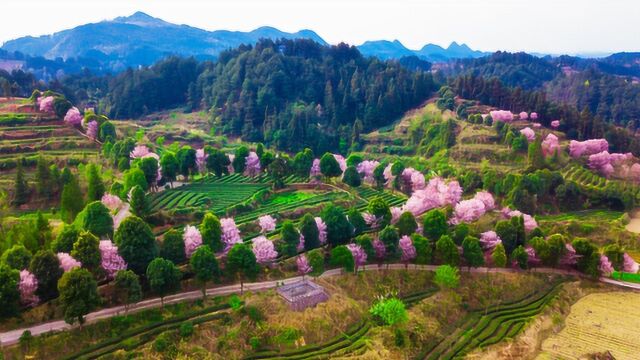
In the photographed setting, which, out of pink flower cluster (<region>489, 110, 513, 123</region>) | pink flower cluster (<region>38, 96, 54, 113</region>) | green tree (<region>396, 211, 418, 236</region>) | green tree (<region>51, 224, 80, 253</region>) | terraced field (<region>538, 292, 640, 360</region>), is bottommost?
terraced field (<region>538, 292, 640, 360</region>)

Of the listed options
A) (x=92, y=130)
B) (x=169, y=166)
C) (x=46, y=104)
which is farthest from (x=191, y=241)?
(x=46, y=104)

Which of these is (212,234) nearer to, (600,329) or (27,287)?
(27,287)

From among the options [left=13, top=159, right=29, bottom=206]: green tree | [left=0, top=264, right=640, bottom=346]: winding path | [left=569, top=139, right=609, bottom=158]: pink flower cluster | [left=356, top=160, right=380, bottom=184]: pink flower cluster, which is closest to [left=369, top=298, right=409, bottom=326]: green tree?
[left=0, top=264, right=640, bottom=346]: winding path

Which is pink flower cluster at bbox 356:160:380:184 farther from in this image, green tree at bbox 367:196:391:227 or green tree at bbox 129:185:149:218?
green tree at bbox 129:185:149:218

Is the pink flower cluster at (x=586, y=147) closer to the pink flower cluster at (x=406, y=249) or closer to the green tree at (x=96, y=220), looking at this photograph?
the pink flower cluster at (x=406, y=249)

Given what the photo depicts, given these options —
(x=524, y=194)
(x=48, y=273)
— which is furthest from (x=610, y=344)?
(x=48, y=273)

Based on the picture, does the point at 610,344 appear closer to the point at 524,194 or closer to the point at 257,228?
the point at 524,194

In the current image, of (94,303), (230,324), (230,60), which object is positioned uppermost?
(230,60)
